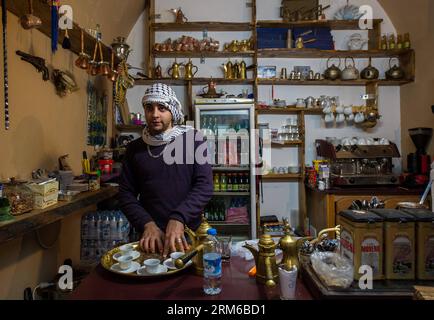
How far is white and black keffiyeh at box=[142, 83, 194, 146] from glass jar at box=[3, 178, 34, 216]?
2.39 feet

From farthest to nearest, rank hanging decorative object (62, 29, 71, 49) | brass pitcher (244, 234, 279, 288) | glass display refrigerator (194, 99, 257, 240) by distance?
glass display refrigerator (194, 99, 257, 240) → hanging decorative object (62, 29, 71, 49) → brass pitcher (244, 234, 279, 288)

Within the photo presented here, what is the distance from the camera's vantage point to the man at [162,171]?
63.4 inches

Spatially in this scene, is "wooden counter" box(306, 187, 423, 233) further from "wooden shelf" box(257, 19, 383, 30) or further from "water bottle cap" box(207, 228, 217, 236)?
"water bottle cap" box(207, 228, 217, 236)

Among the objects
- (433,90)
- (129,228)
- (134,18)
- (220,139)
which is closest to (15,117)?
(129,228)

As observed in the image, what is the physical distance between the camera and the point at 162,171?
1685 millimetres

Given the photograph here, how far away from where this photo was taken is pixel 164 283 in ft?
3.52

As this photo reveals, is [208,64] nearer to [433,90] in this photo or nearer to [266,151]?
[266,151]

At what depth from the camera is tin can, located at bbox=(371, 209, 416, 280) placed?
101 centimetres

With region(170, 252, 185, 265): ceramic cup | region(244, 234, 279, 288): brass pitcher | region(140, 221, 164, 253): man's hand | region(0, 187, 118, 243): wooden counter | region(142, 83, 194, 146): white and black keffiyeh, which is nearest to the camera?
region(244, 234, 279, 288): brass pitcher

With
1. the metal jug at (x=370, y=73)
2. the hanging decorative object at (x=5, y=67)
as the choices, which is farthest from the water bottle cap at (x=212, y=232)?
the metal jug at (x=370, y=73)

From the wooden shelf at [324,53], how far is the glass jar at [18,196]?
283 cm

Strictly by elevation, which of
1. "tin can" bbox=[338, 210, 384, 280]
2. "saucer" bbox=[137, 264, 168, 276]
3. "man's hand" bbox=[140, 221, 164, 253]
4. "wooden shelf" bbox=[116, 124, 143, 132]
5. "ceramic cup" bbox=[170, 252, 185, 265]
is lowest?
"saucer" bbox=[137, 264, 168, 276]

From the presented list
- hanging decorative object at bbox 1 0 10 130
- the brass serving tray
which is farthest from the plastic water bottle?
hanging decorative object at bbox 1 0 10 130

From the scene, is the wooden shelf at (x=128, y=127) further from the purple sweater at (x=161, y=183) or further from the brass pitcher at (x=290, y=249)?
the brass pitcher at (x=290, y=249)
